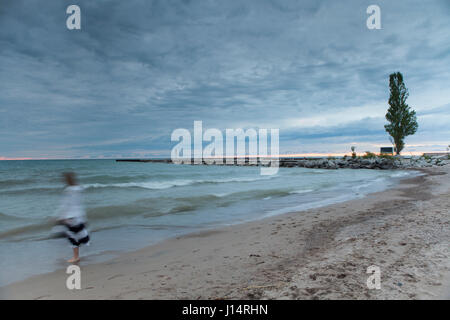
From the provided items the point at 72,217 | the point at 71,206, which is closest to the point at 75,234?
the point at 72,217

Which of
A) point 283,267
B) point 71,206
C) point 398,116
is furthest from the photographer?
point 398,116

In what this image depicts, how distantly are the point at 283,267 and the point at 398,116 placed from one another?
176 ft

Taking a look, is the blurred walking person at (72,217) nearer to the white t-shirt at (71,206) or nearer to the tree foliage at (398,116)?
the white t-shirt at (71,206)

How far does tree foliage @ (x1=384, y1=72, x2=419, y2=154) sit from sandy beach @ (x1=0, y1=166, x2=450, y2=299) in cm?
4819

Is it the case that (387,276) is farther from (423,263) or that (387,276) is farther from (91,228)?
(91,228)

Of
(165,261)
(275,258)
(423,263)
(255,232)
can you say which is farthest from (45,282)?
(423,263)

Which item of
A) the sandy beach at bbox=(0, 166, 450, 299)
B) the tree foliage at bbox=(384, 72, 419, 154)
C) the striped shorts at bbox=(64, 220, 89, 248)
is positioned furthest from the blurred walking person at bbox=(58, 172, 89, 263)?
the tree foliage at bbox=(384, 72, 419, 154)

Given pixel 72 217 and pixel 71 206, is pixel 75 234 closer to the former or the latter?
pixel 72 217

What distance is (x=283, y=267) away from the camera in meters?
4.05

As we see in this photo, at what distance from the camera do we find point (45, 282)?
4.39 metres

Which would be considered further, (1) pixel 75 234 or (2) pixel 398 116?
(2) pixel 398 116

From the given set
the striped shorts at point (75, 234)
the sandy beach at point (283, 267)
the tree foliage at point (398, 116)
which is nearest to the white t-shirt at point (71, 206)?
the striped shorts at point (75, 234)

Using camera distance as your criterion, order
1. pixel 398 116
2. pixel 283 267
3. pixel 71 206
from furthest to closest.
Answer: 1. pixel 398 116
2. pixel 71 206
3. pixel 283 267
